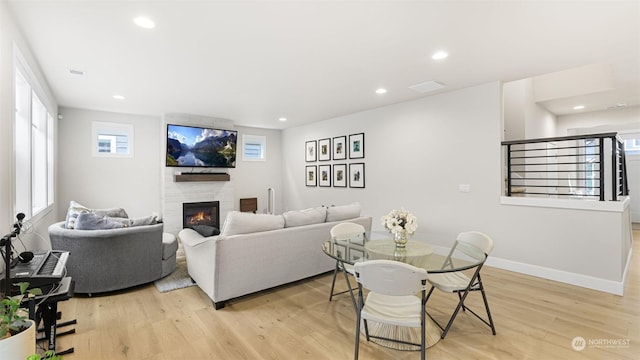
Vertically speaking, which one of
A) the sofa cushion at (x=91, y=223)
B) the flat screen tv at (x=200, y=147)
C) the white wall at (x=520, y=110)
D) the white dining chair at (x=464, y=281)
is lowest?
the white dining chair at (x=464, y=281)

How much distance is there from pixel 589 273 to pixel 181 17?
5.16 meters

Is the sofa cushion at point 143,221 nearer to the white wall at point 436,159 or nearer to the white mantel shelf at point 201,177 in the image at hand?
the white mantel shelf at point 201,177

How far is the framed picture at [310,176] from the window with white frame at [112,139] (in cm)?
392

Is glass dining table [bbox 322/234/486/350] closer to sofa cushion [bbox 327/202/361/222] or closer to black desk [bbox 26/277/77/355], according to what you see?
sofa cushion [bbox 327/202/361/222]

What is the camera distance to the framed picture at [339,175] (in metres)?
6.53

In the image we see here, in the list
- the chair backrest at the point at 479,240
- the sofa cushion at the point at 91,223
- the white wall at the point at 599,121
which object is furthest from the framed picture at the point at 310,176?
the white wall at the point at 599,121

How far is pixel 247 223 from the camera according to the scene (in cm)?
312

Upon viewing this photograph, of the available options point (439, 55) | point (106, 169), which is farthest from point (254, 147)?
point (439, 55)

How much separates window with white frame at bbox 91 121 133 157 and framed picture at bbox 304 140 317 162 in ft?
12.7

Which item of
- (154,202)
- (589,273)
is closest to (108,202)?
(154,202)

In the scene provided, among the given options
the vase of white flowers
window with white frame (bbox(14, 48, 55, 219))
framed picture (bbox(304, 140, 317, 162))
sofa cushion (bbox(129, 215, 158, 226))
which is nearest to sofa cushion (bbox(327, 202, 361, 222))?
the vase of white flowers

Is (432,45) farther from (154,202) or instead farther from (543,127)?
(154,202)

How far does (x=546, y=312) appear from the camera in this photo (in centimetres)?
289

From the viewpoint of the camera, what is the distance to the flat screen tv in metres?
6.11
